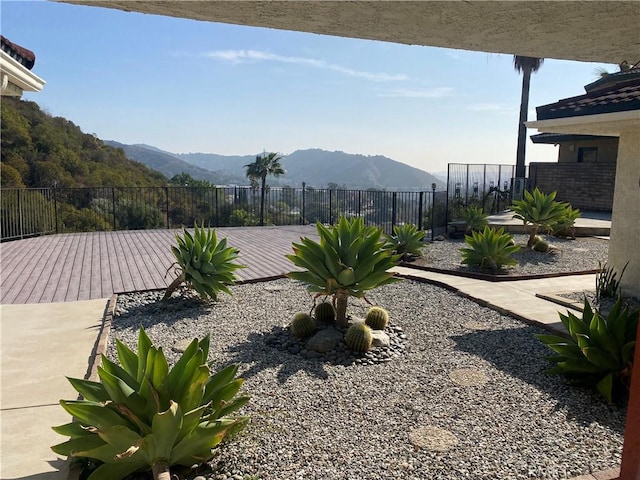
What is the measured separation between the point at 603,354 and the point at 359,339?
2.03m

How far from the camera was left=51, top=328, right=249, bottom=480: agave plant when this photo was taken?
7.52 feet

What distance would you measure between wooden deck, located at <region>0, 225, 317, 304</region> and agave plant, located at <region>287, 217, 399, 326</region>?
10.7 feet

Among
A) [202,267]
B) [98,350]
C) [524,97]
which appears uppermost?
[524,97]

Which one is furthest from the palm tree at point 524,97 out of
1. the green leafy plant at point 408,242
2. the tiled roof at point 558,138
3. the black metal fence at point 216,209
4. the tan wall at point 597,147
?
the green leafy plant at point 408,242

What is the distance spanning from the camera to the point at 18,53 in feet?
15.3

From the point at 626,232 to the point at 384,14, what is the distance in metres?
5.92

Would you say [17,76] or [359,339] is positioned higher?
[17,76]

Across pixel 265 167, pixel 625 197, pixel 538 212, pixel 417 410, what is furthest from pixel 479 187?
pixel 265 167

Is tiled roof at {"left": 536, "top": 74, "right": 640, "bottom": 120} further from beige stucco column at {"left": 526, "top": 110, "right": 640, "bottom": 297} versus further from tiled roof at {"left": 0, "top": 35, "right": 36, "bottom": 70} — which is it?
tiled roof at {"left": 0, "top": 35, "right": 36, "bottom": 70}

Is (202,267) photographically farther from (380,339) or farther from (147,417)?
(147,417)

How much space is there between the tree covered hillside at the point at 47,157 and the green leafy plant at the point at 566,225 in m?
26.5

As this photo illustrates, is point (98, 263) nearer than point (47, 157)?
Yes

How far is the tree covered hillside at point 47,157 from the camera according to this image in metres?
28.3

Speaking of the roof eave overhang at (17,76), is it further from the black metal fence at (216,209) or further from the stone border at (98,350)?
the black metal fence at (216,209)
